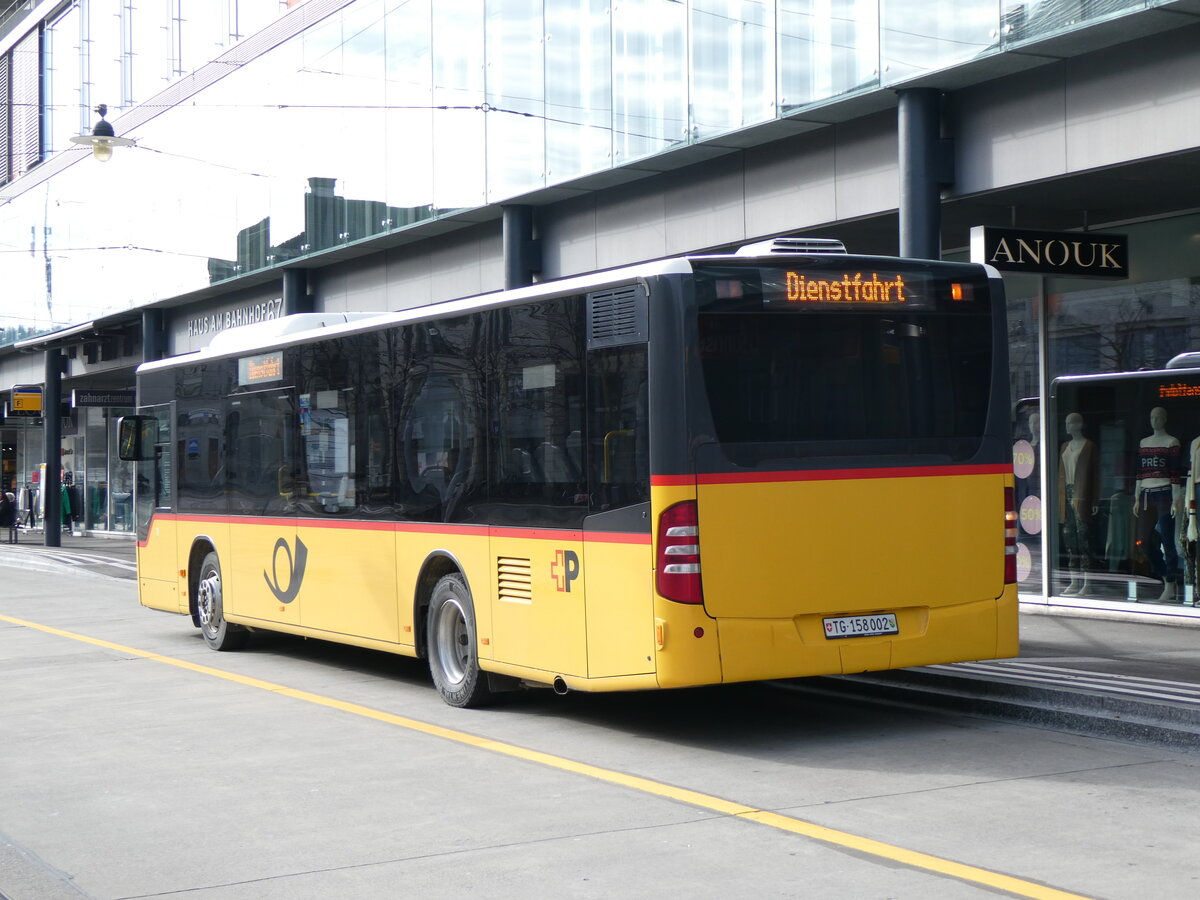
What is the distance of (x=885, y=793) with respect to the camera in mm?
7449

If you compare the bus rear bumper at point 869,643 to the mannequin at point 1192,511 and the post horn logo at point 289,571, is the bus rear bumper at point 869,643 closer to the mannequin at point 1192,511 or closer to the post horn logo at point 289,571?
the post horn logo at point 289,571

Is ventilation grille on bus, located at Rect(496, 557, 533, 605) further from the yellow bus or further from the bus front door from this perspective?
the bus front door

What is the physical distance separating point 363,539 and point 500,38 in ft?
32.1

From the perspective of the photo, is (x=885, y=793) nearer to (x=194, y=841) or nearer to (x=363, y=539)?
(x=194, y=841)

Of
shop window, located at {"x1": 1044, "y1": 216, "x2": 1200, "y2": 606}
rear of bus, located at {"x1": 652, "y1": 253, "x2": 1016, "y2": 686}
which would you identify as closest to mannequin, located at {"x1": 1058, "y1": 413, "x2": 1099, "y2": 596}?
shop window, located at {"x1": 1044, "y1": 216, "x2": 1200, "y2": 606}

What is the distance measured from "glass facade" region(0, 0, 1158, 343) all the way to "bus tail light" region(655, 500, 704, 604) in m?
5.85

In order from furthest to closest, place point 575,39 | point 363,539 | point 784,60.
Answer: point 575,39
point 784,60
point 363,539

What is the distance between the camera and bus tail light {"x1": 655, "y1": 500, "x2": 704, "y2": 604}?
27.6 feet

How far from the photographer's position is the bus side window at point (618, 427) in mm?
8586

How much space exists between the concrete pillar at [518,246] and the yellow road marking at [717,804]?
846cm

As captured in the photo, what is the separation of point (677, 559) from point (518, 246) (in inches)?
460

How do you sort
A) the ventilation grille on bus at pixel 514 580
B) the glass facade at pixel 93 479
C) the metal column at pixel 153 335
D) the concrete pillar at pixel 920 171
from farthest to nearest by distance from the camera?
the glass facade at pixel 93 479 < the metal column at pixel 153 335 < the concrete pillar at pixel 920 171 < the ventilation grille on bus at pixel 514 580

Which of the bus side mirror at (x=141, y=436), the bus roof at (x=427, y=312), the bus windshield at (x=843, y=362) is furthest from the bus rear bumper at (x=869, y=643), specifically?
the bus side mirror at (x=141, y=436)

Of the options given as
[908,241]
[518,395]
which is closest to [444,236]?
[908,241]
